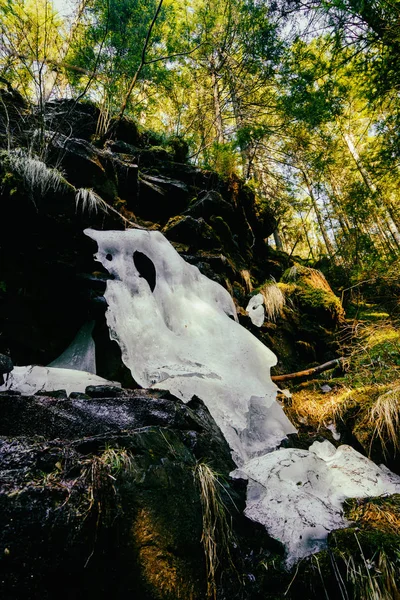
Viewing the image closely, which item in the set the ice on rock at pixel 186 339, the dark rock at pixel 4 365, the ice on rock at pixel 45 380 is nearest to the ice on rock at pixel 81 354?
the ice on rock at pixel 45 380

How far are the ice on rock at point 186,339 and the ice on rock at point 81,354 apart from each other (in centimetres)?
82

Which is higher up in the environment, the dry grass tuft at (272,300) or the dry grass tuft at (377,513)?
the dry grass tuft at (272,300)

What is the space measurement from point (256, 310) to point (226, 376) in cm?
264

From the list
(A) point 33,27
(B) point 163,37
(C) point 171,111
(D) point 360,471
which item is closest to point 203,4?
(B) point 163,37

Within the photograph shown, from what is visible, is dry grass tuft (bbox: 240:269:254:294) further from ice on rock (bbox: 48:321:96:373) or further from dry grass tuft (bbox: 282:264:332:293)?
ice on rock (bbox: 48:321:96:373)

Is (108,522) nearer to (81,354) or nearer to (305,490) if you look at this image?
(305,490)

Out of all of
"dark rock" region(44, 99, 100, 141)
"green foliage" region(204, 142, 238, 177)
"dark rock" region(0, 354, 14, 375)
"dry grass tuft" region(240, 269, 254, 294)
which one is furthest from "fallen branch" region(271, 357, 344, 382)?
"dark rock" region(44, 99, 100, 141)

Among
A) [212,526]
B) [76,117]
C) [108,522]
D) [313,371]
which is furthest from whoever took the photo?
[76,117]

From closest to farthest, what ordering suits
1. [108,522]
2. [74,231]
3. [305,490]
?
1. [108,522]
2. [305,490]
3. [74,231]

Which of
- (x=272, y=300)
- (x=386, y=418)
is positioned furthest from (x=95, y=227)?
(x=386, y=418)

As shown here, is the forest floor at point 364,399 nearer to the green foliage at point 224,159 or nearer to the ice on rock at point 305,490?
the ice on rock at point 305,490

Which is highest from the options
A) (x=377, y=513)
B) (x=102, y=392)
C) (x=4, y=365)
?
(x=4, y=365)

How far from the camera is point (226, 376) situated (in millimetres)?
4188

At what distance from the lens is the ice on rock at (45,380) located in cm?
360
